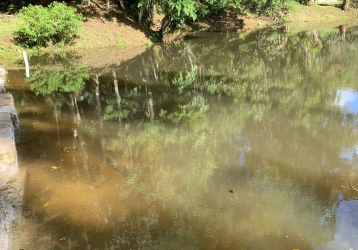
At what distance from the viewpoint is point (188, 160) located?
Result: 271 inches

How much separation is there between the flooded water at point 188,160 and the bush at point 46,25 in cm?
456

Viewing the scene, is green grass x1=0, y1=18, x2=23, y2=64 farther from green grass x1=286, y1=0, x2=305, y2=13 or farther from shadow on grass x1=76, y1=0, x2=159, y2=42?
green grass x1=286, y1=0, x2=305, y2=13

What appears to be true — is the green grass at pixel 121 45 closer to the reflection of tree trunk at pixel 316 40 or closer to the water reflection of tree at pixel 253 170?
the water reflection of tree at pixel 253 170

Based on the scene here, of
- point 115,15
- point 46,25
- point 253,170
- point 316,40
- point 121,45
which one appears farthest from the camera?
point 316,40

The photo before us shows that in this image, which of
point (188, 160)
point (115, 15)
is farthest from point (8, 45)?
point (188, 160)

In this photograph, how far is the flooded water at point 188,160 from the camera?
4699mm

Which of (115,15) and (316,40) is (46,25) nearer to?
(115,15)

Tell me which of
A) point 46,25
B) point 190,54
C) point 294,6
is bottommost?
point 190,54

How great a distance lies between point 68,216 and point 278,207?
332cm

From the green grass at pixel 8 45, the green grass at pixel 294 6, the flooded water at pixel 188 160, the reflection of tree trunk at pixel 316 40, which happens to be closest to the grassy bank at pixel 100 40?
the green grass at pixel 8 45

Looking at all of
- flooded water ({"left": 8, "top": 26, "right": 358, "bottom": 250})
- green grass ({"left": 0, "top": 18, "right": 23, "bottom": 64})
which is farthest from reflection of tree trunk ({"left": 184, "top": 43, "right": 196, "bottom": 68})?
green grass ({"left": 0, "top": 18, "right": 23, "bottom": 64})

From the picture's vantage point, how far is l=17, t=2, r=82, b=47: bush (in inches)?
688

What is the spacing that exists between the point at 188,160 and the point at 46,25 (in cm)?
1431

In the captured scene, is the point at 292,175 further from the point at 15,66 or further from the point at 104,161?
the point at 15,66
